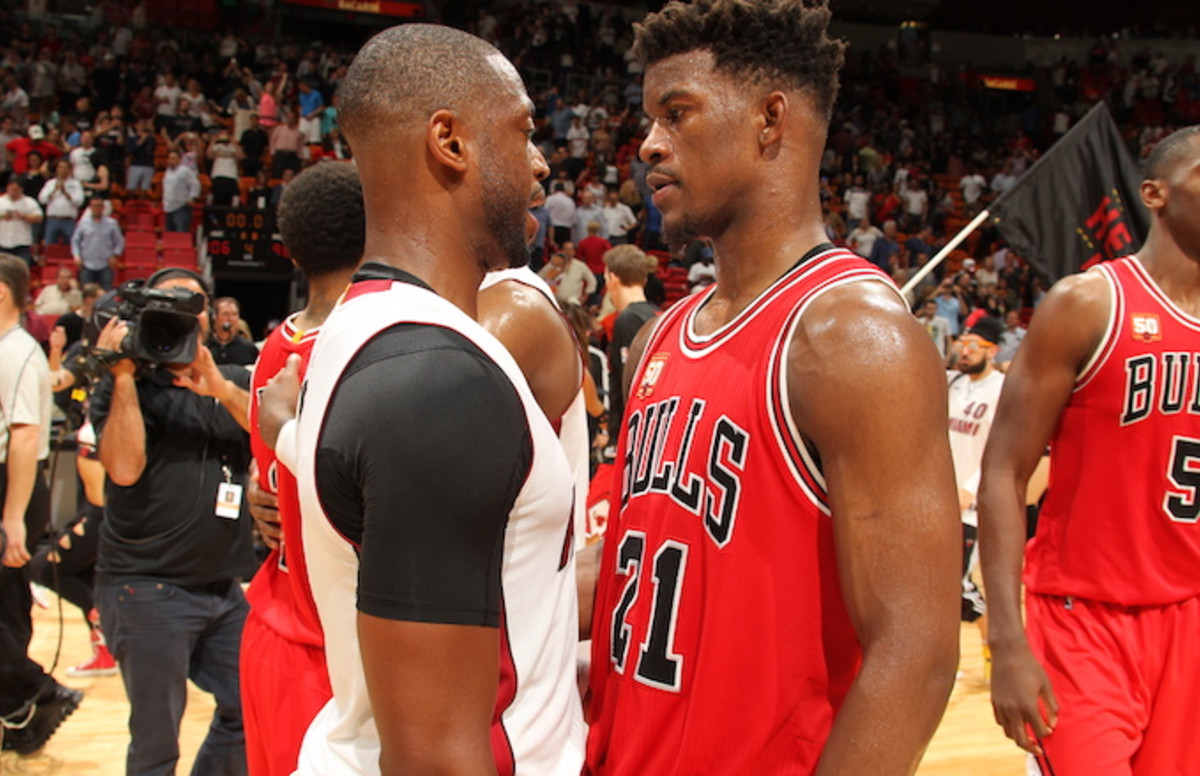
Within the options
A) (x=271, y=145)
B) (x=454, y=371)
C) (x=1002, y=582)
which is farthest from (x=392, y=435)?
(x=271, y=145)

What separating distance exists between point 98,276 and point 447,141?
13362 millimetres

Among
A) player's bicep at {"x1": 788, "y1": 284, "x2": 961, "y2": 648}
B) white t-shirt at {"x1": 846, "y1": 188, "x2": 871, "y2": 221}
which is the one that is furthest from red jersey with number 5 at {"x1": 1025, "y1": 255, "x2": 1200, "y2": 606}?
white t-shirt at {"x1": 846, "y1": 188, "x2": 871, "y2": 221}

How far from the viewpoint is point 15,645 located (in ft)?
14.8

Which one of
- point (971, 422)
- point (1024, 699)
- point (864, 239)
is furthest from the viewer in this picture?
point (864, 239)

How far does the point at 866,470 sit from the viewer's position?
1.50m

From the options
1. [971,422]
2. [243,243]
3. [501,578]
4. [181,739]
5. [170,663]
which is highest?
[501,578]

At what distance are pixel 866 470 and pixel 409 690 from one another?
0.65 m

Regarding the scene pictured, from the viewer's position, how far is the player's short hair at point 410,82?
1.56m

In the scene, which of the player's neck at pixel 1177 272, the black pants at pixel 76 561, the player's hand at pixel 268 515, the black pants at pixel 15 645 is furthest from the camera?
the black pants at pixel 76 561

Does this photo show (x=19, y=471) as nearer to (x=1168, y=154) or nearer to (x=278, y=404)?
(x=278, y=404)

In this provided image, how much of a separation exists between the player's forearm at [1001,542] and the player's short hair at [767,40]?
50.9 inches

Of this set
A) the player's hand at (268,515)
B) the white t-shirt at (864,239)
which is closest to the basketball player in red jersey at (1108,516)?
the player's hand at (268,515)

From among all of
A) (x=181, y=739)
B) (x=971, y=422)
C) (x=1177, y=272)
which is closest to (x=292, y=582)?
(x=1177, y=272)

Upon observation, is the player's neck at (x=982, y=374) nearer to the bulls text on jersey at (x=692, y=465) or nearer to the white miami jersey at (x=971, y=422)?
the white miami jersey at (x=971, y=422)
